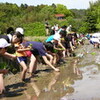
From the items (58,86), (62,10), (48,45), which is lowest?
(58,86)

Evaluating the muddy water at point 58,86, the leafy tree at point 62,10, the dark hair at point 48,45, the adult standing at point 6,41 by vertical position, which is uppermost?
the leafy tree at point 62,10

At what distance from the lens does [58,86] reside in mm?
7414

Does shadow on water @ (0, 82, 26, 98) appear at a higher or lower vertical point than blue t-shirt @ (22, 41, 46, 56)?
lower

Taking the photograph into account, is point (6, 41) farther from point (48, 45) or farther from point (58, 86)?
point (48, 45)

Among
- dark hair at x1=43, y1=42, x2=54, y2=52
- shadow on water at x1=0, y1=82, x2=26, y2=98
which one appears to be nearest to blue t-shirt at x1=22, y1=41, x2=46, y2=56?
dark hair at x1=43, y1=42, x2=54, y2=52

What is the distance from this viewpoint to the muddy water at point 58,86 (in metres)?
6.28

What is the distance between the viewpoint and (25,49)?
8219 mm

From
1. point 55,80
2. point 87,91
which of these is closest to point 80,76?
point 55,80

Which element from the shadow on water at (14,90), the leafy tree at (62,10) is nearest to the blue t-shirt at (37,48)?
the shadow on water at (14,90)

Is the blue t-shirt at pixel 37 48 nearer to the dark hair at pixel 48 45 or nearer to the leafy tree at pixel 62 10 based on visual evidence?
the dark hair at pixel 48 45

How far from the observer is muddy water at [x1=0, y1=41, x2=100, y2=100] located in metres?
6.28

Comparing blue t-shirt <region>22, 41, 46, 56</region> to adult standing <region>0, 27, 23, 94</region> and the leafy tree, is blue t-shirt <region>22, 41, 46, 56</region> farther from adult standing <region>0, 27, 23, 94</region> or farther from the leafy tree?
the leafy tree

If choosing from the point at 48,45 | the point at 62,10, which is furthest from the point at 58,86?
the point at 62,10

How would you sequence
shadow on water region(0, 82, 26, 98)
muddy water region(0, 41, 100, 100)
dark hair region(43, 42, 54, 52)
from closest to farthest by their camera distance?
muddy water region(0, 41, 100, 100), shadow on water region(0, 82, 26, 98), dark hair region(43, 42, 54, 52)
